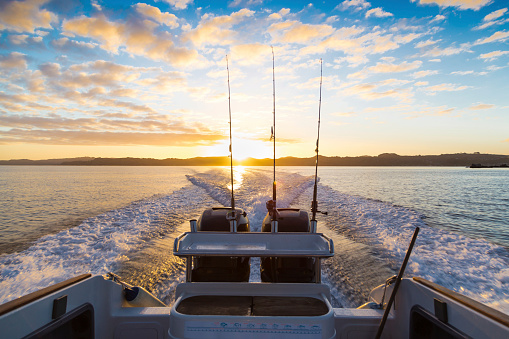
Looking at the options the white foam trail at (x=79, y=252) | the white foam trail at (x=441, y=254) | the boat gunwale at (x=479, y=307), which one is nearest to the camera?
the boat gunwale at (x=479, y=307)

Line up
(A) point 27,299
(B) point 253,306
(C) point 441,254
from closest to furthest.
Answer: (A) point 27,299
(B) point 253,306
(C) point 441,254

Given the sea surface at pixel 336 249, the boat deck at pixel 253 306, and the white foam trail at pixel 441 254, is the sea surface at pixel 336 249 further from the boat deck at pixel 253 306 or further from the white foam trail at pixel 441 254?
the boat deck at pixel 253 306

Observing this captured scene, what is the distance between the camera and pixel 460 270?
624cm

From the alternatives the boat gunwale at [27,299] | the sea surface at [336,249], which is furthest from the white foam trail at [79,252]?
the boat gunwale at [27,299]

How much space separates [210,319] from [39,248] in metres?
7.76

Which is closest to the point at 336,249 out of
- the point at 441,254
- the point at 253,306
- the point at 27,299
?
the point at 441,254

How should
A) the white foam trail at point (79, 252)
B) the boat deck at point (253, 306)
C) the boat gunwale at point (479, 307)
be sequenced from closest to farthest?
the boat gunwale at point (479, 307) < the boat deck at point (253, 306) < the white foam trail at point (79, 252)

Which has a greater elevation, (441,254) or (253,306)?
(253,306)

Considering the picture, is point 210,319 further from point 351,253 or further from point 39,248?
point 39,248

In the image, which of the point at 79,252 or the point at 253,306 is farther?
the point at 79,252

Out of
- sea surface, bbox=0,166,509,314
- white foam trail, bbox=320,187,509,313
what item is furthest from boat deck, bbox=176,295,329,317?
white foam trail, bbox=320,187,509,313

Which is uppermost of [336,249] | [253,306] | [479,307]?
[479,307]

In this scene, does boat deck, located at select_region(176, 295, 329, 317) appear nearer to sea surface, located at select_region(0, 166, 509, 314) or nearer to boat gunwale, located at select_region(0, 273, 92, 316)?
boat gunwale, located at select_region(0, 273, 92, 316)

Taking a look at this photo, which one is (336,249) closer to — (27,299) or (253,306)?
(253,306)
